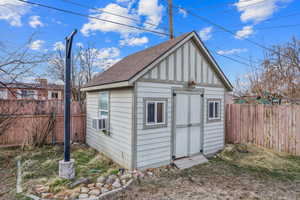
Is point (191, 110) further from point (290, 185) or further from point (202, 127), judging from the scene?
point (290, 185)

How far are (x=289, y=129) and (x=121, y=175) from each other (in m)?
6.15

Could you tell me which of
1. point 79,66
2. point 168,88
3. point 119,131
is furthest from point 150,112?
point 79,66

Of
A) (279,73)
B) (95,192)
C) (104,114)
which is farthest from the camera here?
(279,73)

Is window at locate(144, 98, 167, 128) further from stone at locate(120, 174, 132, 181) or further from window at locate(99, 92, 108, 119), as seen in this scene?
window at locate(99, 92, 108, 119)

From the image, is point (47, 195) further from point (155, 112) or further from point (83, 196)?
point (155, 112)

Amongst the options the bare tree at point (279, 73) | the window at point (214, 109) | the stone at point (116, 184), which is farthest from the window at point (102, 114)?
the bare tree at point (279, 73)

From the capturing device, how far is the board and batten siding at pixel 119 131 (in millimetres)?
4641

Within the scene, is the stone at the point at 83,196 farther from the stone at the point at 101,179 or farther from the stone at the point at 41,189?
the stone at the point at 41,189

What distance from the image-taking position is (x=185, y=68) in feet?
18.0

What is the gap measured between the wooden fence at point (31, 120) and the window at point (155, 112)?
4.72m

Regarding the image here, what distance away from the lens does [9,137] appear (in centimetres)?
694

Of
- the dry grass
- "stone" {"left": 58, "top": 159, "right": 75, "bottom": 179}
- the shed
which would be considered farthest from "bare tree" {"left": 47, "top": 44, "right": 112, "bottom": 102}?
"stone" {"left": 58, "top": 159, "right": 75, "bottom": 179}

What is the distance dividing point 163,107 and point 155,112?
31cm

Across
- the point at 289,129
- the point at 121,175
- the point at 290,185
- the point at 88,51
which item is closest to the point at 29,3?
the point at 121,175
